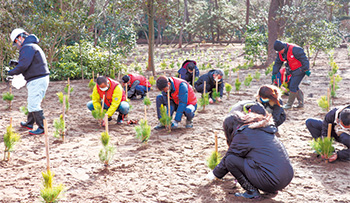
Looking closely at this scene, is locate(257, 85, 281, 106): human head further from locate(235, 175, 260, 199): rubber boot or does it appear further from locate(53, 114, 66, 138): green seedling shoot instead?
locate(53, 114, 66, 138): green seedling shoot

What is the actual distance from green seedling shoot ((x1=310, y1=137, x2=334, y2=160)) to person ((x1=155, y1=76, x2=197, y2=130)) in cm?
208

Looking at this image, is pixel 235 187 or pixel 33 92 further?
pixel 33 92

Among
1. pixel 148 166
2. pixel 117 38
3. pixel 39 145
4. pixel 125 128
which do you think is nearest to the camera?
pixel 148 166

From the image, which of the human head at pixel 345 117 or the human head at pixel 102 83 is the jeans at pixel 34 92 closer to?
the human head at pixel 102 83

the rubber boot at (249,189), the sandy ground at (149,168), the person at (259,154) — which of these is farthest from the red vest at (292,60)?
the rubber boot at (249,189)

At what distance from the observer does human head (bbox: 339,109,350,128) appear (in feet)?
12.2

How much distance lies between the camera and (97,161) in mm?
4203

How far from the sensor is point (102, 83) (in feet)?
17.7

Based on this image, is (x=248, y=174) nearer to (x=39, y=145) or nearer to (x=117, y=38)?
(x=39, y=145)

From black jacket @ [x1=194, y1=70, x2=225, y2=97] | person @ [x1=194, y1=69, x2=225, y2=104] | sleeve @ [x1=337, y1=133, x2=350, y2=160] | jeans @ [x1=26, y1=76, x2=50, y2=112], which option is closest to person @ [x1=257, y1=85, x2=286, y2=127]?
sleeve @ [x1=337, y1=133, x2=350, y2=160]

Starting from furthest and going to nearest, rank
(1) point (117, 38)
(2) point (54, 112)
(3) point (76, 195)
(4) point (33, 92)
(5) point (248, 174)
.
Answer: (1) point (117, 38) < (2) point (54, 112) < (4) point (33, 92) < (3) point (76, 195) < (5) point (248, 174)

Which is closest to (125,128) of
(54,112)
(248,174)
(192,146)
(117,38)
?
(192,146)

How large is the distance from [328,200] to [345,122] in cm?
101

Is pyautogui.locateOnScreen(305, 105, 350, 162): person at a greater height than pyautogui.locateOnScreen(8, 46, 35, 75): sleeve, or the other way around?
pyautogui.locateOnScreen(8, 46, 35, 75): sleeve
